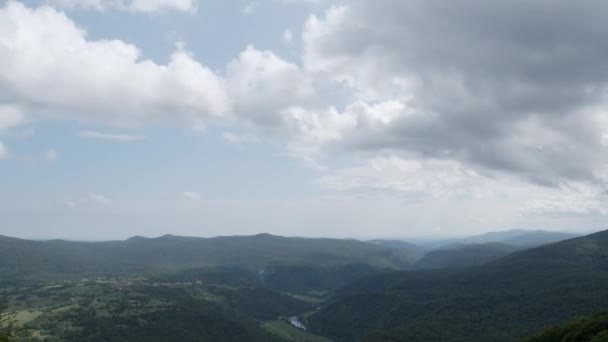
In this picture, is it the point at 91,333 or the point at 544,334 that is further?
the point at 91,333

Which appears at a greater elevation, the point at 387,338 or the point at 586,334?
the point at 586,334

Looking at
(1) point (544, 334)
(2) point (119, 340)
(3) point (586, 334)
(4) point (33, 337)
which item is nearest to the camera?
(3) point (586, 334)

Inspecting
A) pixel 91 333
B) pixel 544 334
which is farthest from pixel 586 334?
pixel 91 333

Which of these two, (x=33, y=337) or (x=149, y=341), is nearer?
(x=33, y=337)

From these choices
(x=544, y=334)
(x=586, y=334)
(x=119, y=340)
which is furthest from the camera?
(x=119, y=340)

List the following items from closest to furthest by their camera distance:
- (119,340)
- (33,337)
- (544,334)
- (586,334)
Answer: (586,334) → (544,334) → (33,337) → (119,340)

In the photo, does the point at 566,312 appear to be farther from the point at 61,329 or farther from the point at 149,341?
the point at 61,329

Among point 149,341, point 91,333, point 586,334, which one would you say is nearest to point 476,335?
point 586,334

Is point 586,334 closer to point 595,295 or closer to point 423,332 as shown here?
point 423,332

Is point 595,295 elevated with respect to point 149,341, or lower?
elevated
